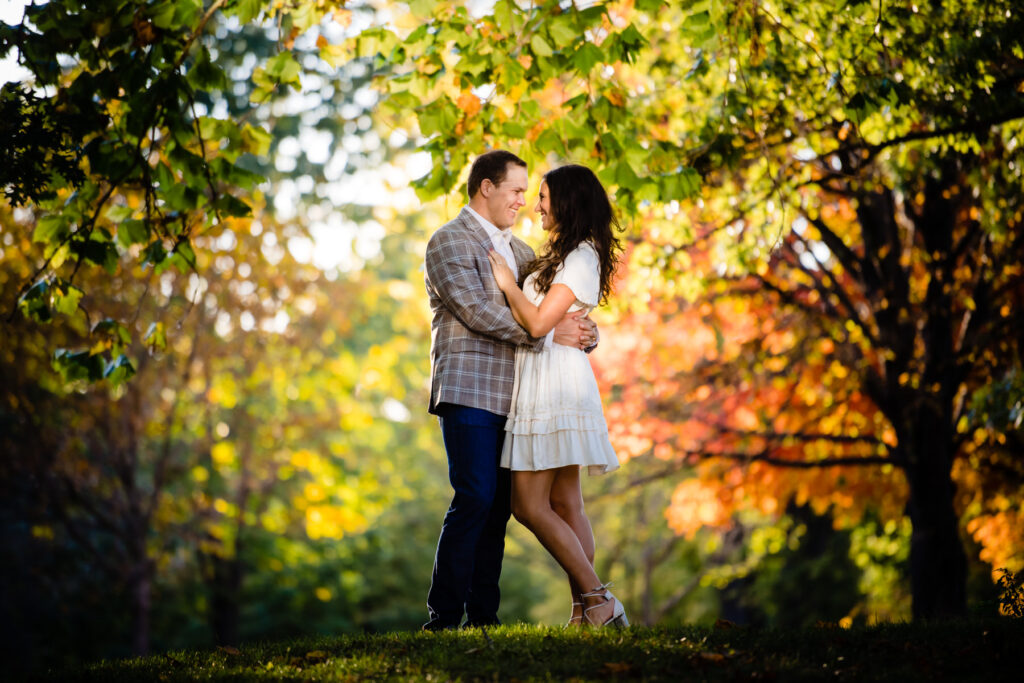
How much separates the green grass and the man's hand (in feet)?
4.73

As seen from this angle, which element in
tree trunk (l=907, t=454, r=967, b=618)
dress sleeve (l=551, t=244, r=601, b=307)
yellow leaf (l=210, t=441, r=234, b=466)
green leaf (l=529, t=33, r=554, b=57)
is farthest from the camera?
yellow leaf (l=210, t=441, r=234, b=466)

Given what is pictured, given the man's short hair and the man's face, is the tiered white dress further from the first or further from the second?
the man's short hair

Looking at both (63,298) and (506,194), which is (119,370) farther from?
(506,194)

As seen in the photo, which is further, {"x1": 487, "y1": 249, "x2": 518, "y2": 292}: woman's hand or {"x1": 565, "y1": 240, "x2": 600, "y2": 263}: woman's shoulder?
{"x1": 565, "y1": 240, "x2": 600, "y2": 263}: woman's shoulder

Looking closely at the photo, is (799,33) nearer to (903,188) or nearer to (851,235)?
(903,188)

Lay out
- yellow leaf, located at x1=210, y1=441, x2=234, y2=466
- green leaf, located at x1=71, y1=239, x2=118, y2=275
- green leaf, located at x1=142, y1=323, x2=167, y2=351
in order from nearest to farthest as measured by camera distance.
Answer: green leaf, located at x1=71, y1=239, x2=118, y2=275
green leaf, located at x1=142, y1=323, x2=167, y2=351
yellow leaf, located at x1=210, y1=441, x2=234, y2=466

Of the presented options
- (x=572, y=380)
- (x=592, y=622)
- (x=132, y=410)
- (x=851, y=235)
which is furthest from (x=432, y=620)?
(x=132, y=410)

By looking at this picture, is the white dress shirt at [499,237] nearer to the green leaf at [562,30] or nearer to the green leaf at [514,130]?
the green leaf at [514,130]

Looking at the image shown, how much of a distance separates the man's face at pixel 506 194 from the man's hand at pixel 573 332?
0.64m

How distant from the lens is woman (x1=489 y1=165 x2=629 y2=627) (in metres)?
4.41

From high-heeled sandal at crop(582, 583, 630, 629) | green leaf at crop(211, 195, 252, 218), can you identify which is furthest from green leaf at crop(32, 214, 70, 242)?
high-heeled sandal at crop(582, 583, 630, 629)

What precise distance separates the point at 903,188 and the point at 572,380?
14.5 ft

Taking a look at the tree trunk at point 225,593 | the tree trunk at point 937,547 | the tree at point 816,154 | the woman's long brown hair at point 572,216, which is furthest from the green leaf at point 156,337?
the tree trunk at point 225,593

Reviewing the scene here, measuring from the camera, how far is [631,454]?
992 centimetres
